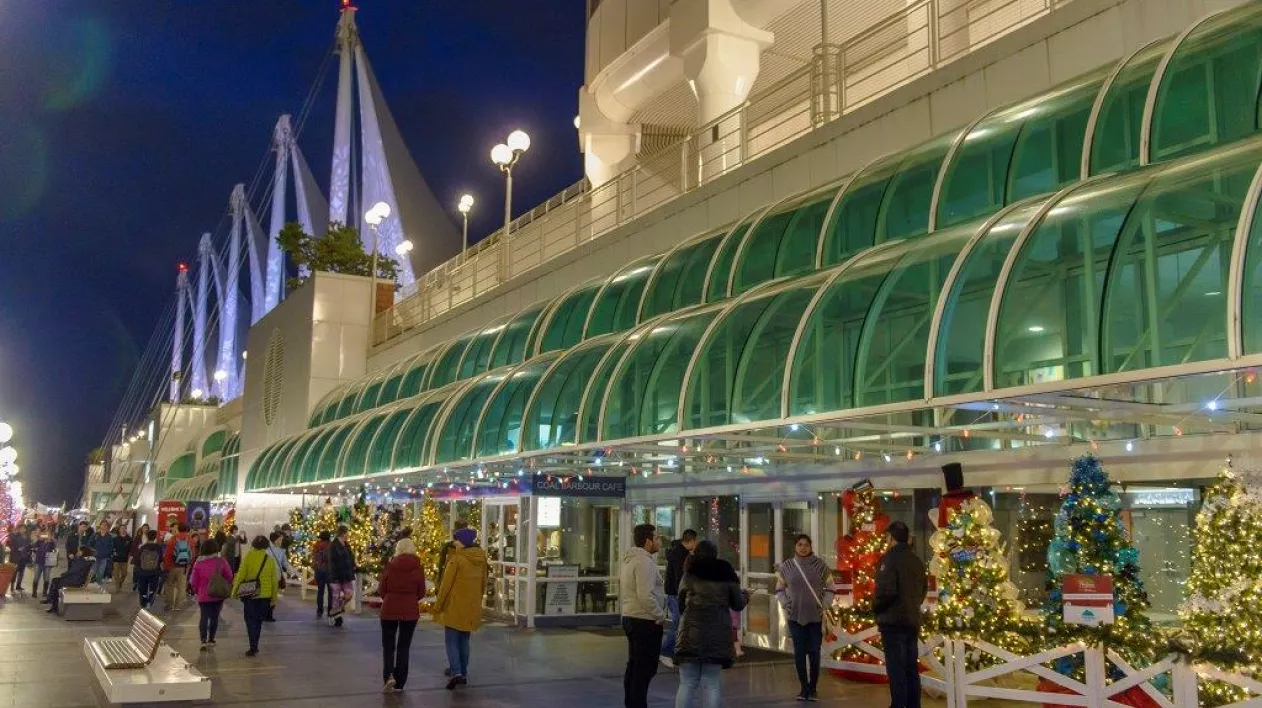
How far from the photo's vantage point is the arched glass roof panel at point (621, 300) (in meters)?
18.8

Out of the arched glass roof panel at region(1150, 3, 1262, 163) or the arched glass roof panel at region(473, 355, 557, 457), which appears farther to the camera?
the arched glass roof panel at region(473, 355, 557, 457)

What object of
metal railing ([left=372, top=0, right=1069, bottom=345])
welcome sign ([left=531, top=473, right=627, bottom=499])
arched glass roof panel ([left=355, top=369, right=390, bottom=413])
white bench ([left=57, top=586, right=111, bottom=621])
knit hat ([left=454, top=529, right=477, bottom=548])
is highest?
metal railing ([left=372, top=0, right=1069, bottom=345])

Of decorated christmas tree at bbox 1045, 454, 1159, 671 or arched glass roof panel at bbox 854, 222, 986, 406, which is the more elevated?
arched glass roof panel at bbox 854, 222, 986, 406

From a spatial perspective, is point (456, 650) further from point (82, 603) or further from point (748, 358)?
point (82, 603)

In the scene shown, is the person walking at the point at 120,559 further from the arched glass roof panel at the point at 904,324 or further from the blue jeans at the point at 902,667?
the arched glass roof panel at the point at 904,324

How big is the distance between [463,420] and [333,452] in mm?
9111

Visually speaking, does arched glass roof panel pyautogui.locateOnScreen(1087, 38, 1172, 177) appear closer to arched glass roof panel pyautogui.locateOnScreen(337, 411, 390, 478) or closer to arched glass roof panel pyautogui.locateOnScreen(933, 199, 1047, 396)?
arched glass roof panel pyautogui.locateOnScreen(933, 199, 1047, 396)

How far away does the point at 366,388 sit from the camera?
32.0 m

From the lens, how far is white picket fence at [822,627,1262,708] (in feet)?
28.9

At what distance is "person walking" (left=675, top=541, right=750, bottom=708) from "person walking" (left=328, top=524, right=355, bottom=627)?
39.5ft

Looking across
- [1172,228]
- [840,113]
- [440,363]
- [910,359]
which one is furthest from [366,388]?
[1172,228]

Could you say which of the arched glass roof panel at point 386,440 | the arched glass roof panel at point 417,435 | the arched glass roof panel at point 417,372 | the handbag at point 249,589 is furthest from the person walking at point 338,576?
the arched glass roof panel at point 417,372

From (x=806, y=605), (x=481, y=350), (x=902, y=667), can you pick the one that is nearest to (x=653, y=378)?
(x=806, y=605)

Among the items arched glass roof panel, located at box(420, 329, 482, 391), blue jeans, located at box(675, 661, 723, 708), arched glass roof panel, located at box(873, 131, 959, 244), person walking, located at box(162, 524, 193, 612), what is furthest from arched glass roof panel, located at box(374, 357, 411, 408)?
blue jeans, located at box(675, 661, 723, 708)
